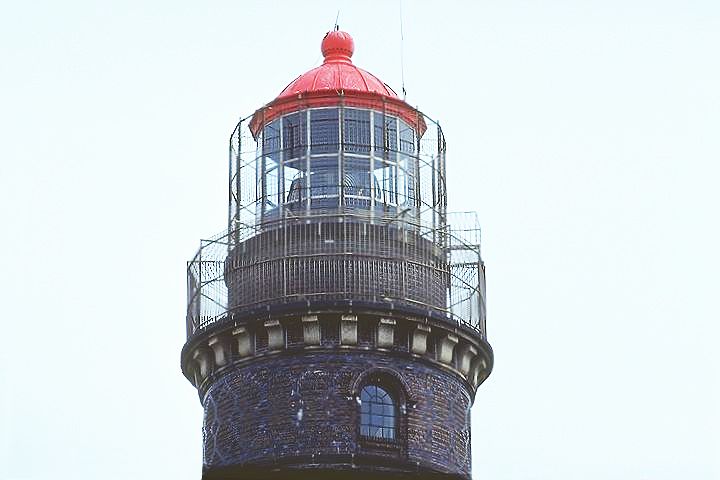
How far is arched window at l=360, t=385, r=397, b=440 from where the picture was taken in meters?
40.7

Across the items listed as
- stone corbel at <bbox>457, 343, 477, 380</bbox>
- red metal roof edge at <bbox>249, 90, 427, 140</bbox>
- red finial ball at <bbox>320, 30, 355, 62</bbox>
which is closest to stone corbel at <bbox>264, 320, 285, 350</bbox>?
stone corbel at <bbox>457, 343, 477, 380</bbox>

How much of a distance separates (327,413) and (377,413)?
3.06ft

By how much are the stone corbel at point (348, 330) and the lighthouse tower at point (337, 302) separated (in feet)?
0.08

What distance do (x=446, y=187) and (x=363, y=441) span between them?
5969 millimetres

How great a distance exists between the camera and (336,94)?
143 ft

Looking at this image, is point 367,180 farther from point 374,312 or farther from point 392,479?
point 392,479

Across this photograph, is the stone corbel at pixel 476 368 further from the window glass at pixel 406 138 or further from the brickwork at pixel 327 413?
the window glass at pixel 406 138

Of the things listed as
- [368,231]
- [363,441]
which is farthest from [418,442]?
[368,231]

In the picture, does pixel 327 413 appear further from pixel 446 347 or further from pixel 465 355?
pixel 465 355

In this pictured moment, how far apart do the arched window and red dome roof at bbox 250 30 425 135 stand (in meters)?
5.68

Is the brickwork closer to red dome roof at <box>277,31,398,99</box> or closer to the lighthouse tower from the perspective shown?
the lighthouse tower

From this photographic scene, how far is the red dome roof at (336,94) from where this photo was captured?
4372cm

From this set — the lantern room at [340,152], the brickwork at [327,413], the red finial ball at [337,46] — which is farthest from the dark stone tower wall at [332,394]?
the red finial ball at [337,46]

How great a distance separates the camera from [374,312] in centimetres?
4112
